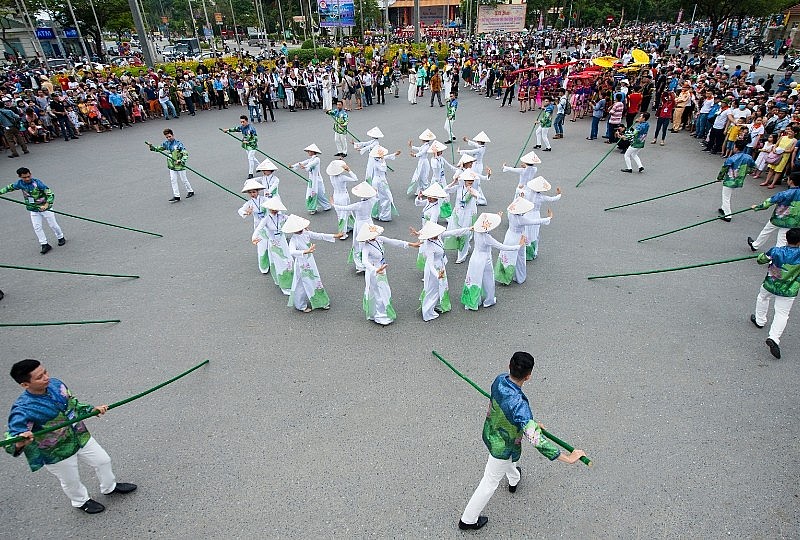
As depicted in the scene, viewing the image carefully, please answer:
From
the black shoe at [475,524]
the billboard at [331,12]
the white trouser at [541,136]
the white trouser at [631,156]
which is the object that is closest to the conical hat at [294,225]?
the black shoe at [475,524]

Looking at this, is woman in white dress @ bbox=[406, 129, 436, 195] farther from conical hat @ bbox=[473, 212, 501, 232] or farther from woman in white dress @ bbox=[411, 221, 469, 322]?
conical hat @ bbox=[473, 212, 501, 232]

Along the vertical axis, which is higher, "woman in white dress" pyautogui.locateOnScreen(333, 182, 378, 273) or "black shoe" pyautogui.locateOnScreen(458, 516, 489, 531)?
"woman in white dress" pyautogui.locateOnScreen(333, 182, 378, 273)

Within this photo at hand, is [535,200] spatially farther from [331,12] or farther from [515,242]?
[331,12]

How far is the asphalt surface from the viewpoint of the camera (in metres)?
4.05

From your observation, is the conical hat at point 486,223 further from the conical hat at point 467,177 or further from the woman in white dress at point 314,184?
the woman in white dress at point 314,184

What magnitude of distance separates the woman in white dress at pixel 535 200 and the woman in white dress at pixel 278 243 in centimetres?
419

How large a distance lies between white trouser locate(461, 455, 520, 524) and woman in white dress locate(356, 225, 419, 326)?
3.11m

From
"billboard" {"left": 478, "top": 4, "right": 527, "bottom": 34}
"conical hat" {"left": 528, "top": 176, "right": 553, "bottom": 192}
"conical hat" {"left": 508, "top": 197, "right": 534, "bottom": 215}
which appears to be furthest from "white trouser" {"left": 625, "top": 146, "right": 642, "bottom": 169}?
"billboard" {"left": 478, "top": 4, "right": 527, "bottom": 34}

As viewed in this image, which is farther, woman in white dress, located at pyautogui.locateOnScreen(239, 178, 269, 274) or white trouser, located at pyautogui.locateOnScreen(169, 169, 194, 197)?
white trouser, located at pyautogui.locateOnScreen(169, 169, 194, 197)

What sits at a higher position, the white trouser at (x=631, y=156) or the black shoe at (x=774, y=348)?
the white trouser at (x=631, y=156)

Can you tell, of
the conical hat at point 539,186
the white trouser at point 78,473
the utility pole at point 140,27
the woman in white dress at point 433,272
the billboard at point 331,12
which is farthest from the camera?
the billboard at point 331,12

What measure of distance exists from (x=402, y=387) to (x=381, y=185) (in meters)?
5.33

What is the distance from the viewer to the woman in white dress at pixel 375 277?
20.5 ft

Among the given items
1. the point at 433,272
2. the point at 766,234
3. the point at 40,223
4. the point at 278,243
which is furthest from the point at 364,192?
the point at 766,234
